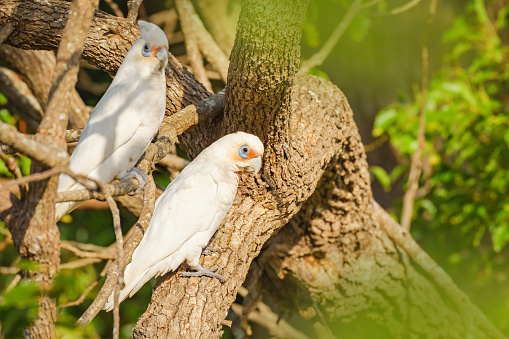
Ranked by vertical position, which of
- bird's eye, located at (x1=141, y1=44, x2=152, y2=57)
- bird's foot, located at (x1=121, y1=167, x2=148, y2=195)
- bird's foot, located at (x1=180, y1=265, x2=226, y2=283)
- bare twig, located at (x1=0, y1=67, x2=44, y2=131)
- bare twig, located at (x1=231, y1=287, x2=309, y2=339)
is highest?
bird's eye, located at (x1=141, y1=44, x2=152, y2=57)

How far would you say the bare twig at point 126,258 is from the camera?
134 cm

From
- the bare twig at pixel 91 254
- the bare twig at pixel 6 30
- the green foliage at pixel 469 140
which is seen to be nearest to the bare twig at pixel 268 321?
the bare twig at pixel 91 254

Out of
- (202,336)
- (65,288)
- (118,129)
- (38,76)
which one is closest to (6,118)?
(38,76)

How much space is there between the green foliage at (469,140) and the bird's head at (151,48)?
188 centimetres

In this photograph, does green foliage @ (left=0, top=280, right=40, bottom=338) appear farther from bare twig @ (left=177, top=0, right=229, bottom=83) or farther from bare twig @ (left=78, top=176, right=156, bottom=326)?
bare twig @ (left=177, top=0, right=229, bottom=83)

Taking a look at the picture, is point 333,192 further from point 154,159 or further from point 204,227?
point 154,159

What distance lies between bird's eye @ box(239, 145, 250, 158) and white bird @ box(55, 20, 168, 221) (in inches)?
12.5

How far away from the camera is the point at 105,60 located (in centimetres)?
214

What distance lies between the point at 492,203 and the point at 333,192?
4.22 ft

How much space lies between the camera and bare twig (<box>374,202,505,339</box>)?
268cm

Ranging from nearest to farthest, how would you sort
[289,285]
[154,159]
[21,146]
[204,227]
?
[21,146] → [154,159] → [204,227] → [289,285]

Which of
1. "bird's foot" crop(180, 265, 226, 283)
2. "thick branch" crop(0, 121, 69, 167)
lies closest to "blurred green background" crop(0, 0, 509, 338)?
"bird's foot" crop(180, 265, 226, 283)

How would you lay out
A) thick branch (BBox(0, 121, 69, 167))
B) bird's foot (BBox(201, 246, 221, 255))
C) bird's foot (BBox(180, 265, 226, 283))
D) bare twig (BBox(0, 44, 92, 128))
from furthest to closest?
bare twig (BBox(0, 44, 92, 128))
bird's foot (BBox(201, 246, 221, 255))
bird's foot (BBox(180, 265, 226, 283))
thick branch (BBox(0, 121, 69, 167))

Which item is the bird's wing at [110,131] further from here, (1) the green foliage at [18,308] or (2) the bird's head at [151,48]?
(1) the green foliage at [18,308]
